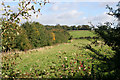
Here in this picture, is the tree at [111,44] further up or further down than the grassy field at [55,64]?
further up

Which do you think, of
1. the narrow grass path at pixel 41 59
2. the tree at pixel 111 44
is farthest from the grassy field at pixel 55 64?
the tree at pixel 111 44

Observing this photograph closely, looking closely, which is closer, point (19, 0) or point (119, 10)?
point (19, 0)

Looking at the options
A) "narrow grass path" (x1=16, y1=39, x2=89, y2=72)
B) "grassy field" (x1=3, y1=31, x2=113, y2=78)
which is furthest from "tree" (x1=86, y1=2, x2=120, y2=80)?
"narrow grass path" (x1=16, y1=39, x2=89, y2=72)

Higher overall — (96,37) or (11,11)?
(11,11)

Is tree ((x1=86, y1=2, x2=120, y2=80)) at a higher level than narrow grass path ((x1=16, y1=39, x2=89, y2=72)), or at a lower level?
higher

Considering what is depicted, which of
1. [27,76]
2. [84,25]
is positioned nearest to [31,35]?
[27,76]

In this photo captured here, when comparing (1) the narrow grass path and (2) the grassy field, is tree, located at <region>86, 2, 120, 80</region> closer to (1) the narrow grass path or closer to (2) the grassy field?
(2) the grassy field

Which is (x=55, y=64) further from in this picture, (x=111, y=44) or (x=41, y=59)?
(x=111, y=44)

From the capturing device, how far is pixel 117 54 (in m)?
2.87

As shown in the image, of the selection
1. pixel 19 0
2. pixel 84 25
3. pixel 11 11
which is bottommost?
pixel 84 25

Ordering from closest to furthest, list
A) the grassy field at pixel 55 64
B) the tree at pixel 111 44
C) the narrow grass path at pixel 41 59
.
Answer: the tree at pixel 111 44
the grassy field at pixel 55 64
the narrow grass path at pixel 41 59

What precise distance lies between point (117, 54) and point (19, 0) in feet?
7.42

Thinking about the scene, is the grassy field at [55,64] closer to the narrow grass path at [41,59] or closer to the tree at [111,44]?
the narrow grass path at [41,59]

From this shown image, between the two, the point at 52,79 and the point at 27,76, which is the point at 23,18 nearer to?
the point at 52,79
